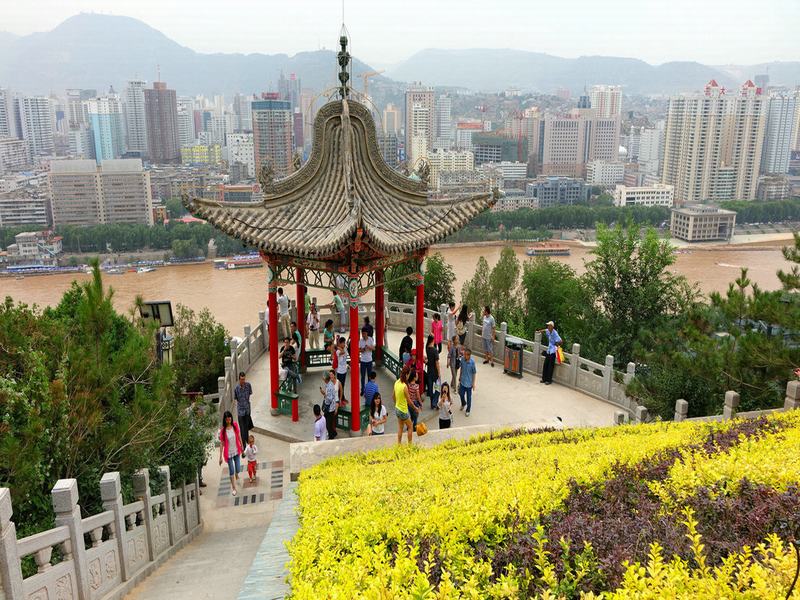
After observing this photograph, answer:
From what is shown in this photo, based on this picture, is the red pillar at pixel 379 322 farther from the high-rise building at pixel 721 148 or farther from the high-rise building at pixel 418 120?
the high-rise building at pixel 418 120

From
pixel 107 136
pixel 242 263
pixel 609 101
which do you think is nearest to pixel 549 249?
pixel 242 263

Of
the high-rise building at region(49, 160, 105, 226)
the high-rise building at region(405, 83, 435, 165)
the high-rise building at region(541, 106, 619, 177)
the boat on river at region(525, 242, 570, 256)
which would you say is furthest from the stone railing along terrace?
the high-rise building at region(541, 106, 619, 177)

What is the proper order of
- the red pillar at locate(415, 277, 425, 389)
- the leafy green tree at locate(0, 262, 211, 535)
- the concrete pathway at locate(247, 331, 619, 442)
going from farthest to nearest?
the red pillar at locate(415, 277, 425, 389)
the concrete pathway at locate(247, 331, 619, 442)
the leafy green tree at locate(0, 262, 211, 535)

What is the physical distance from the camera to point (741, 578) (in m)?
3.60

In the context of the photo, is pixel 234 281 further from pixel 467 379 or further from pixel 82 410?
pixel 82 410

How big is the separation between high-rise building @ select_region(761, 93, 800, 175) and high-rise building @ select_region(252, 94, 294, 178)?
93890 mm

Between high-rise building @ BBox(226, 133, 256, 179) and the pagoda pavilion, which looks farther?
high-rise building @ BBox(226, 133, 256, 179)

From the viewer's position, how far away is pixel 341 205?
12.3 m

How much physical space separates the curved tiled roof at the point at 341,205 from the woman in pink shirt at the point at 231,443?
9.92 ft

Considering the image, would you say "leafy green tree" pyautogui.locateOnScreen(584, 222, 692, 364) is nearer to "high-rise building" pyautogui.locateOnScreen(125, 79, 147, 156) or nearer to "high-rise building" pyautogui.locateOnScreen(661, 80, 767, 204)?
"high-rise building" pyautogui.locateOnScreen(661, 80, 767, 204)

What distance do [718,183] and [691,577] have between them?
11022cm

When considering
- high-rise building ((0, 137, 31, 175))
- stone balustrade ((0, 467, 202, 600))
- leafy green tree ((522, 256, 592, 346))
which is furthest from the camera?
high-rise building ((0, 137, 31, 175))

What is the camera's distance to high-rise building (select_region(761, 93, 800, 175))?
135000 millimetres

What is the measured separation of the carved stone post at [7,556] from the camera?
488 centimetres
